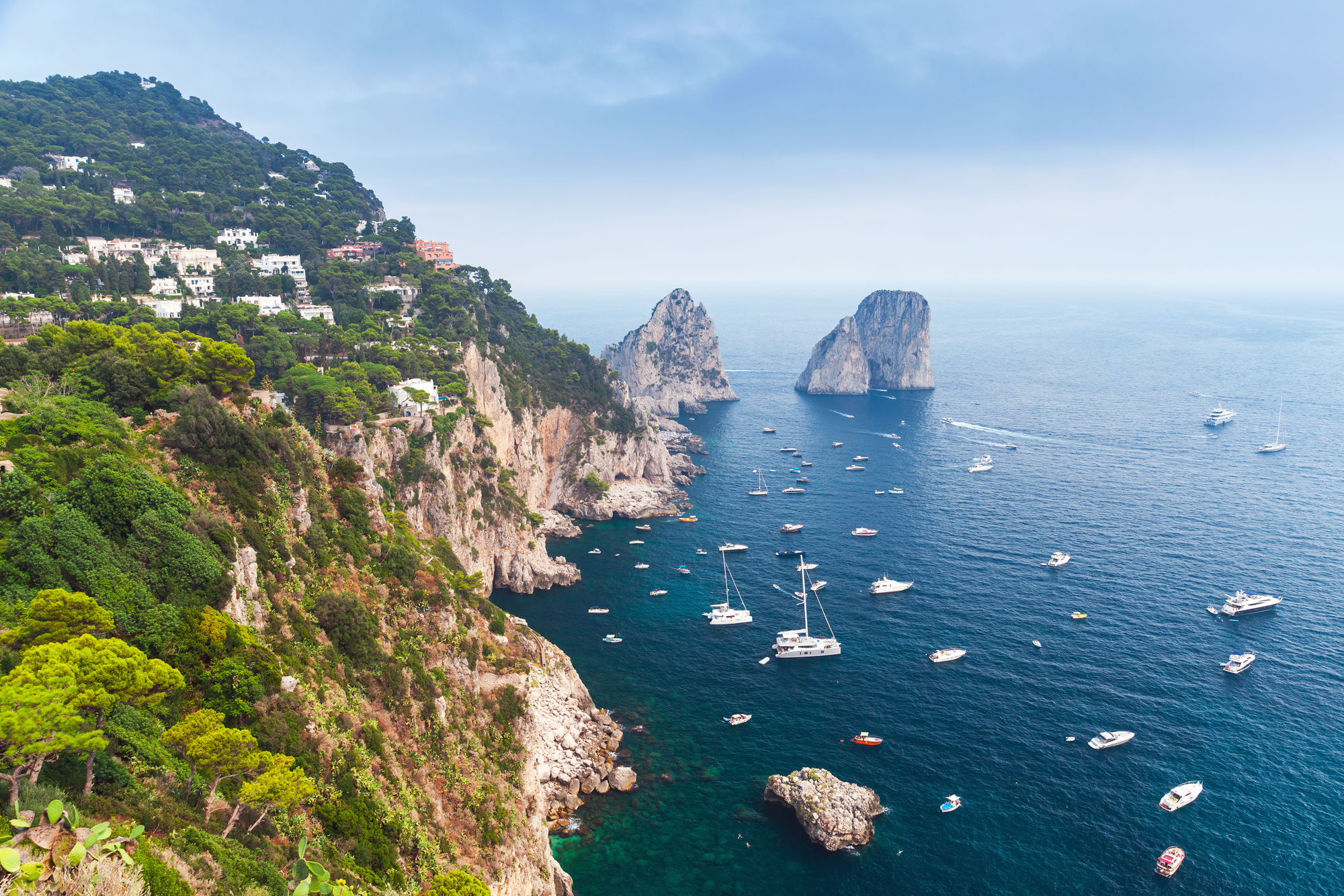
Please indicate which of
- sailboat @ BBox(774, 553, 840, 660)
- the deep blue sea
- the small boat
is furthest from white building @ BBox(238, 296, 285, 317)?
the small boat

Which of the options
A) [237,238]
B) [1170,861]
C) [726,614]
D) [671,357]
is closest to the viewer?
[1170,861]

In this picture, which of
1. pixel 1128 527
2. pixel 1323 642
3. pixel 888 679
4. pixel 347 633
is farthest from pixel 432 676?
pixel 1128 527

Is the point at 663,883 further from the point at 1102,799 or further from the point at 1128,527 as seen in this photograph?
the point at 1128,527

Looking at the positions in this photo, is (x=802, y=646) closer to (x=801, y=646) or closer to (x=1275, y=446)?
(x=801, y=646)

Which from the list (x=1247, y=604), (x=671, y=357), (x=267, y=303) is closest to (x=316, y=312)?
(x=267, y=303)

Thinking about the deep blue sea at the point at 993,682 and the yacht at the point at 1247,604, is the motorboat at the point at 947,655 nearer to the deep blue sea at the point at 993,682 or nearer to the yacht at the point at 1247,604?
the deep blue sea at the point at 993,682

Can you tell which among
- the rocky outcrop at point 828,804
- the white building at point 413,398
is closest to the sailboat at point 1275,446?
the rocky outcrop at point 828,804
